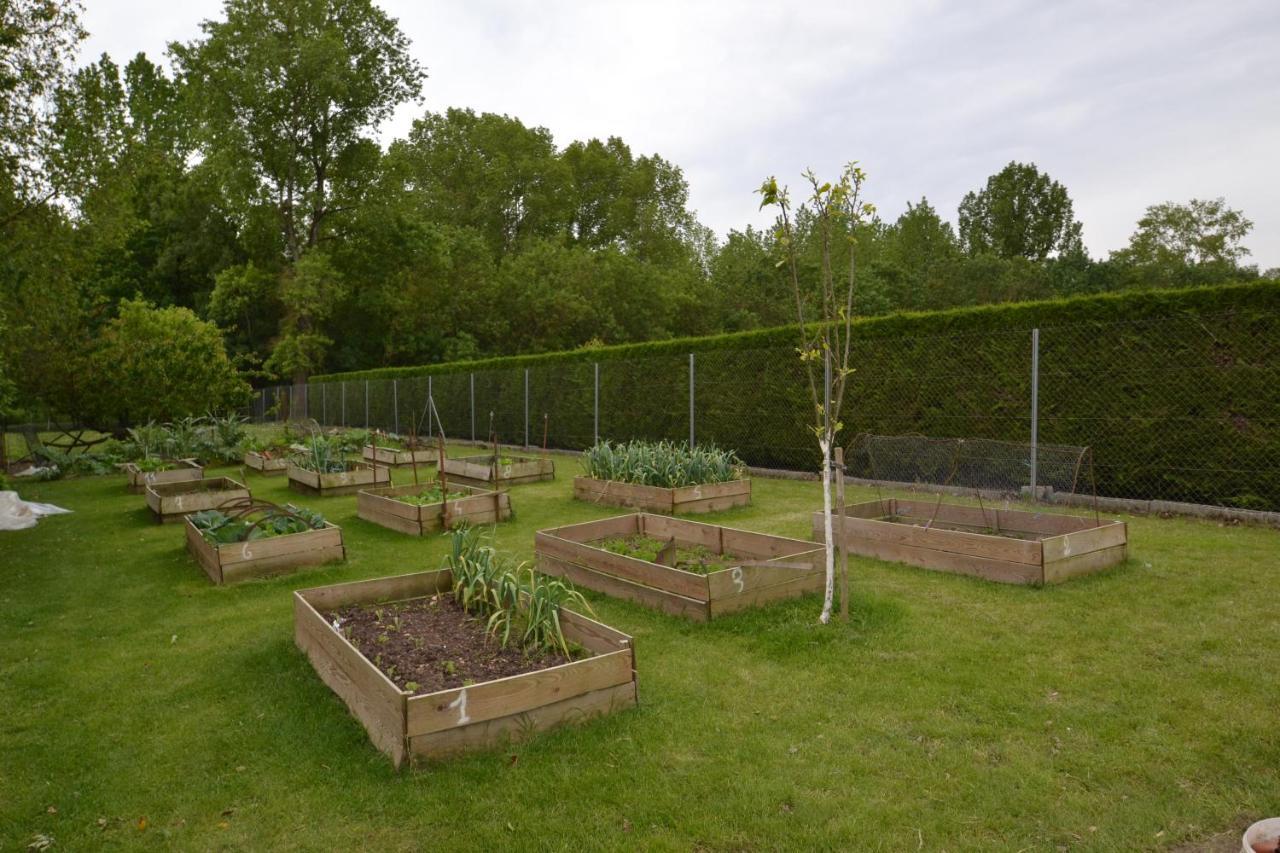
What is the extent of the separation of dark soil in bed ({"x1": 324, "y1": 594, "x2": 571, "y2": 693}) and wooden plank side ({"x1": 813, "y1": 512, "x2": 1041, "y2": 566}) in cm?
304

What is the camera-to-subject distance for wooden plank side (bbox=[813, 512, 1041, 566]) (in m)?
5.37

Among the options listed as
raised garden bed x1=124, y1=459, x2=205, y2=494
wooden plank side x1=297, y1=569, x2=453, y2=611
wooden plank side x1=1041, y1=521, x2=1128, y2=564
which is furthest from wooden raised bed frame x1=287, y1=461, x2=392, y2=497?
wooden plank side x1=1041, y1=521, x2=1128, y2=564

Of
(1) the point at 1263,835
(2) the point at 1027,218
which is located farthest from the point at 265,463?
(2) the point at 1027,218

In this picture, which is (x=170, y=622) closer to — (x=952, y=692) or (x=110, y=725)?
(x=110, y=725)

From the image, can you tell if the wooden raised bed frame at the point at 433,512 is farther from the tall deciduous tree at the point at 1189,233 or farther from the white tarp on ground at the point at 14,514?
the tall deciduous tree at the point at 1189,233

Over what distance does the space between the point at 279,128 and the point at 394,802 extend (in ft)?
106

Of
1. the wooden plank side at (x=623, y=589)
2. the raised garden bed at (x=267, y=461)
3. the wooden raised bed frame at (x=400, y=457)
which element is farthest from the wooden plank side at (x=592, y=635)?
the raised garden bed at (x=267, y=461)

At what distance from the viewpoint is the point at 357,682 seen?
3461mm

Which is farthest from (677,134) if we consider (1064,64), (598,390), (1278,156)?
(1278,156)

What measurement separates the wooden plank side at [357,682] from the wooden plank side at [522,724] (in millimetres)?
133

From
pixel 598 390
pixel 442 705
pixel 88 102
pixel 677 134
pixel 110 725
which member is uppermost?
pixel 677 134

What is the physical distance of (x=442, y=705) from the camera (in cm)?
304

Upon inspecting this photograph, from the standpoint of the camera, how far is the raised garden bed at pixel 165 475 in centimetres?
1097

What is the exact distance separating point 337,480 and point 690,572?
→ 761 cm
